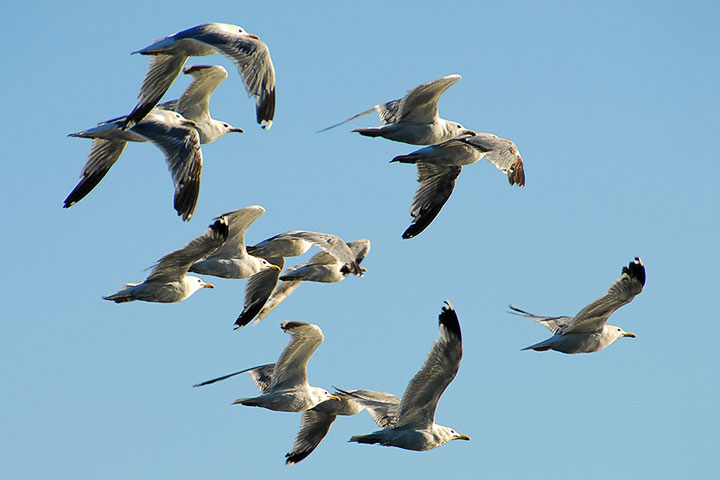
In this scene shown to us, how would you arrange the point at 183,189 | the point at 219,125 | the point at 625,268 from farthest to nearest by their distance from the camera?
the point at 219,125
the point at 625,268
the point at 183,189

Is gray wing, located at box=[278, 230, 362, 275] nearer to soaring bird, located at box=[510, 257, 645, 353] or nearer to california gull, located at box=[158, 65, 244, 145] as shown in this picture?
california gull, located at box=[158, 65, 244, 145]

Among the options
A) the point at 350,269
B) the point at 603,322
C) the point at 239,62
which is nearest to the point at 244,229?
the point at 350,269

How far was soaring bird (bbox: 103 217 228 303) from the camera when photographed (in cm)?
1622

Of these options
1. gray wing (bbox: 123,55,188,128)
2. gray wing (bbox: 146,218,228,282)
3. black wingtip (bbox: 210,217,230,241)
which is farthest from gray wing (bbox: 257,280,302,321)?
gray wing (bbox: 123,55,188,128)

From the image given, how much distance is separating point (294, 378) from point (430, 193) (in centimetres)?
431

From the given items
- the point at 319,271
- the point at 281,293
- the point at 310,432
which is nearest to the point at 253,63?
the point at 319,271

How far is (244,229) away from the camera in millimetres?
17969

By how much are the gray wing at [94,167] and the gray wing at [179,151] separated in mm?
1719

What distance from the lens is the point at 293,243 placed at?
19281 mm

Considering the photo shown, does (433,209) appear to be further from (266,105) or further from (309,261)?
(266,105)

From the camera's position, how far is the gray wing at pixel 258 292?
1938 centimetres

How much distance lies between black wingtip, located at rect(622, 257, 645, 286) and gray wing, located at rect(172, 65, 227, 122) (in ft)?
23.0

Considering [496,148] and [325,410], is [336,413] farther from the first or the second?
[496,148]

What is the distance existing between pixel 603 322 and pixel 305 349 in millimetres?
4719
